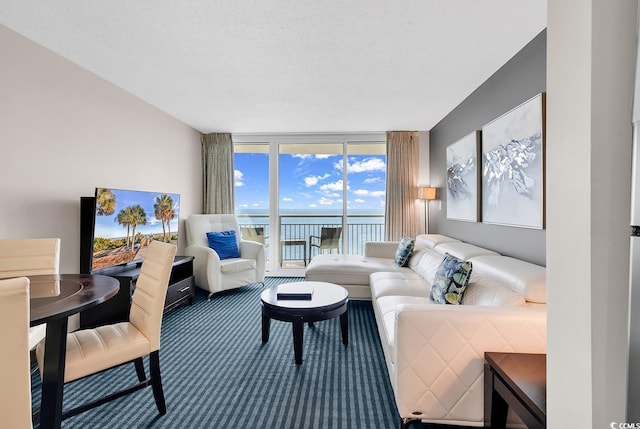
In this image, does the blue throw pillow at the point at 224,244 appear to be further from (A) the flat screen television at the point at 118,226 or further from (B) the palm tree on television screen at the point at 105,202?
(B) the palm tree on television screen at the point at 105,202

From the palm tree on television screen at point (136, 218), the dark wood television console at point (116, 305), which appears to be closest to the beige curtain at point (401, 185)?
the palm tree on television screen at point (136, 218)

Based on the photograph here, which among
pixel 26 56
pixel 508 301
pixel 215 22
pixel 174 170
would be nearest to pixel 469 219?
pixel 508 301

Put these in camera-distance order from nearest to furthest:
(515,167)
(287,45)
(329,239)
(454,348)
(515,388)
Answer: (515,388), (454,348), (287,45), (515,167), (329,239)

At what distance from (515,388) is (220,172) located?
4.61 m

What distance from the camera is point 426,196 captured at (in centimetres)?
421

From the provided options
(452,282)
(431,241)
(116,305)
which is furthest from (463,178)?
(116,305)

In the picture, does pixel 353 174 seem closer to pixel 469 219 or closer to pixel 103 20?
pixel 469 219

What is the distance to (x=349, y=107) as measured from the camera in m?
3.48

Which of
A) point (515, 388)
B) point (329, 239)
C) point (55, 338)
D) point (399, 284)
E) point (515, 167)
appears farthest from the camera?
point (329, 239)

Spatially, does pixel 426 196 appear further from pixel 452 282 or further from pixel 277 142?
pixel 277 142

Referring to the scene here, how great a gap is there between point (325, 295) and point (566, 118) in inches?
82.4

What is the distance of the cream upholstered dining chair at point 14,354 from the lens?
83 centimetres

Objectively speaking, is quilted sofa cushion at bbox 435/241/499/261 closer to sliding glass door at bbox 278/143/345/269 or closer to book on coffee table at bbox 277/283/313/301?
book on coffee table at bbox 277/283/313/301

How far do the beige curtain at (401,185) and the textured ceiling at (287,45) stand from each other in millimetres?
1224
